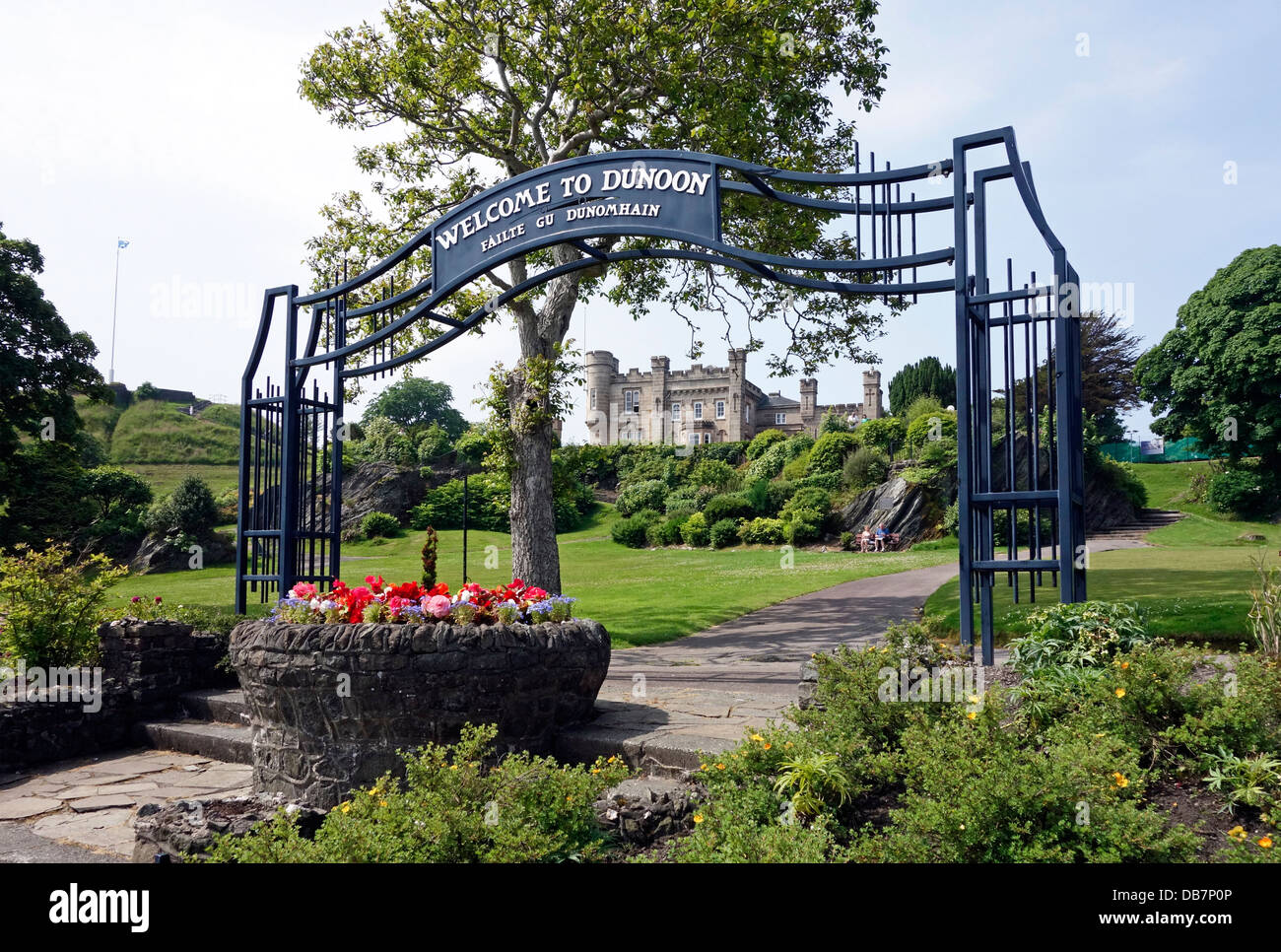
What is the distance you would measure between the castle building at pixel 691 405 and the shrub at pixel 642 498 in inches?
937

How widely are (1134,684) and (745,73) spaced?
409 inches

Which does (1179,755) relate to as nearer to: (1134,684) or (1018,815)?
(1134,684)

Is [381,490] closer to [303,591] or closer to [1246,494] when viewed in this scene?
[1246,494]

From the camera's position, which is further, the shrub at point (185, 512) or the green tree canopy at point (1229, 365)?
the shrub at point (185, 512)

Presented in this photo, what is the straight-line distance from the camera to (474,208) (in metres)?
7.53

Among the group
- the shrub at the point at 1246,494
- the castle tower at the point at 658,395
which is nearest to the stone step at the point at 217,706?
the shrub at the point at 1246,494

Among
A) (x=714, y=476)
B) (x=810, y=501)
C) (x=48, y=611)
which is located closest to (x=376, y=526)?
(x=714, y=476)

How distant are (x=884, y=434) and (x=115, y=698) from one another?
3287cm

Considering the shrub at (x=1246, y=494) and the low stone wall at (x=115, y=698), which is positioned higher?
the shrub at (x=1246, y=494)

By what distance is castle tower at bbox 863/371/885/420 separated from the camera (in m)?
67.6

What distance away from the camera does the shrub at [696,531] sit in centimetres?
3206

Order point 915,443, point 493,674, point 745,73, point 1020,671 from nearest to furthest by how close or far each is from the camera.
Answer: point 1020,671 → point 493,674 → point 745,73 → point 915,443

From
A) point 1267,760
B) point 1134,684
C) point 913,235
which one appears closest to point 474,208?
point 913,235

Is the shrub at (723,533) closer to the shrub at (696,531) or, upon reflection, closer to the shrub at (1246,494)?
the shrub at (696,531)
